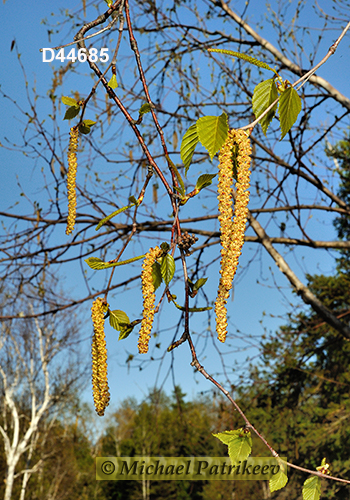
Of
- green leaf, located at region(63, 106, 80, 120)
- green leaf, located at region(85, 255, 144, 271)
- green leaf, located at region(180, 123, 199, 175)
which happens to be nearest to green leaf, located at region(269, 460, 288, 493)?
green leaf, located at region(85, 255, 144, 271)

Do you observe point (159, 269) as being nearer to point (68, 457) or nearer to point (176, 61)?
point (176, 61)

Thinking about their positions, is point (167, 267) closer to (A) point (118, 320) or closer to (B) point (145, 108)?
(A) point (118, 320)

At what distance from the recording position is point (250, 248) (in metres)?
2.84

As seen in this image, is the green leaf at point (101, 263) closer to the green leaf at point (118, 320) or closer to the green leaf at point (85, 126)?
the green leaf at point (118, 320)

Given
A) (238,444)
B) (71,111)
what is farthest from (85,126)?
(238,444)

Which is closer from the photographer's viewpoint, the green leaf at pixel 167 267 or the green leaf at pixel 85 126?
the green leaf at pixel 167 267

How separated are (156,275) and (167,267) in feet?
0.09

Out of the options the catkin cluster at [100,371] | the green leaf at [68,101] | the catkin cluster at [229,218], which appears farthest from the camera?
the green leaf at [68,101]

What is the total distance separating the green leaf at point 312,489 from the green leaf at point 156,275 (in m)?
0.43

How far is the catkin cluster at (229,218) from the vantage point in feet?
1.85

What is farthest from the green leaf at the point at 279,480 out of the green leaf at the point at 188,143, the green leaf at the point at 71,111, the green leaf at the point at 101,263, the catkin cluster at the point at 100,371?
the green leaf at the point at 71,111

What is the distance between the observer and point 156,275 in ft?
2.24

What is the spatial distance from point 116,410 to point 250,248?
13.9 metres

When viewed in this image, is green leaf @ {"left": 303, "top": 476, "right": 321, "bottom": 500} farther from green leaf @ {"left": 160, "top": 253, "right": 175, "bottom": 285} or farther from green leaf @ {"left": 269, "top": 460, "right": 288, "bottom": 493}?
green leaf @ {"left": 160, "top": 253, "right": 175, "bottom": 285}
